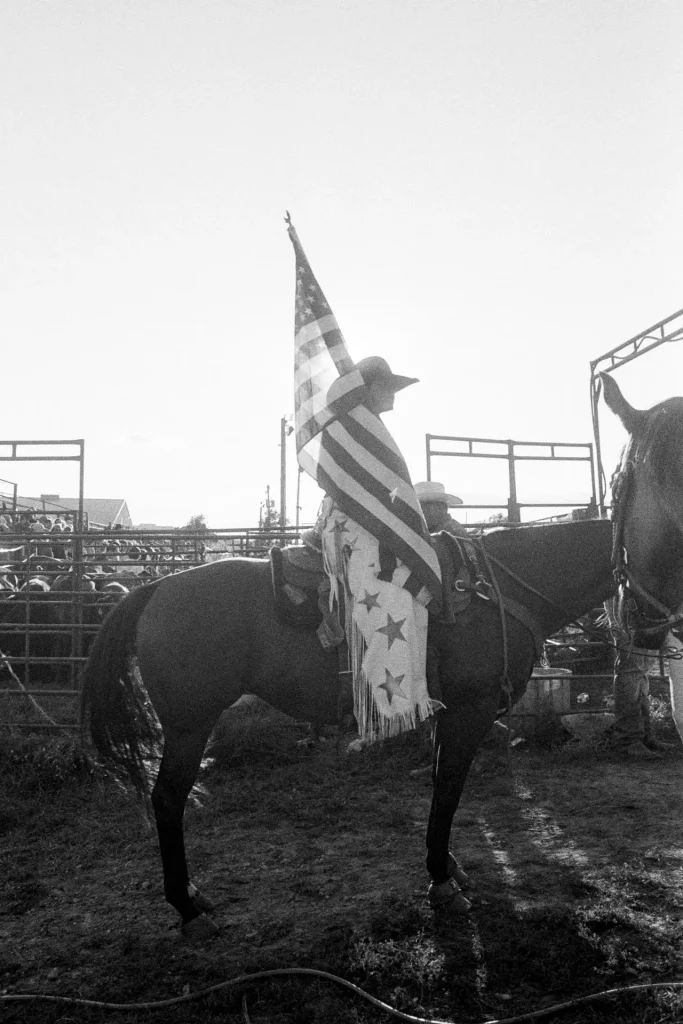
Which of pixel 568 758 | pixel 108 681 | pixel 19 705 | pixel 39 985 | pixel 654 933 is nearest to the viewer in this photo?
pixel 39 985

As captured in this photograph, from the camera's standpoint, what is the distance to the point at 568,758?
6141mm

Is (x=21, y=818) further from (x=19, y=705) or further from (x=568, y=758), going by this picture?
(x=568, y=758)

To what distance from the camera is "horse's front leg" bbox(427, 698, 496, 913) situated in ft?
10.8

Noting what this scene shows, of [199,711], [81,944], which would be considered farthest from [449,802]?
[81,944]

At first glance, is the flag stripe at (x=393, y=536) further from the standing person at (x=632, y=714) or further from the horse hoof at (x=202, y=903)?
the standing person at (x=632, y=714)

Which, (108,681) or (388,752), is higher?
(108,681)

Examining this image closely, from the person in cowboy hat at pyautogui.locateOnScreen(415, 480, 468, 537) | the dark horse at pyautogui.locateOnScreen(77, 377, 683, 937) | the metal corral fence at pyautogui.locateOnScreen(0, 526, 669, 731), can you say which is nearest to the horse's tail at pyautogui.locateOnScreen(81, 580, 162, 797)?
the dark horse at pyautogui.locateOnScreen(77, 377, 683, 937)

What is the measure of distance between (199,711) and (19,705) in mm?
5961

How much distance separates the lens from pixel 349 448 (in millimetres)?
3242

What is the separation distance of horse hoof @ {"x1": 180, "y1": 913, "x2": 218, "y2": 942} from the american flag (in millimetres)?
1774

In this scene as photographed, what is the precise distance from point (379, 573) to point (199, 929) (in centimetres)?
182

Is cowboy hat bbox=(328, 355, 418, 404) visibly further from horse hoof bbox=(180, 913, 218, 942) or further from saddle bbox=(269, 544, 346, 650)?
horse hoof bbox=(180, 913, 218, 942)

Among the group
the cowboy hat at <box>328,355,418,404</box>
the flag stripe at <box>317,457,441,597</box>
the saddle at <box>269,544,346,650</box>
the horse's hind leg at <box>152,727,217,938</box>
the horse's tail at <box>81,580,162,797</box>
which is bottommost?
the horse's hind leg at <box>152,727,217,938</box>

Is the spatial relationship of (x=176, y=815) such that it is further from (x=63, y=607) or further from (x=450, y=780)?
(x=63, y=607)
